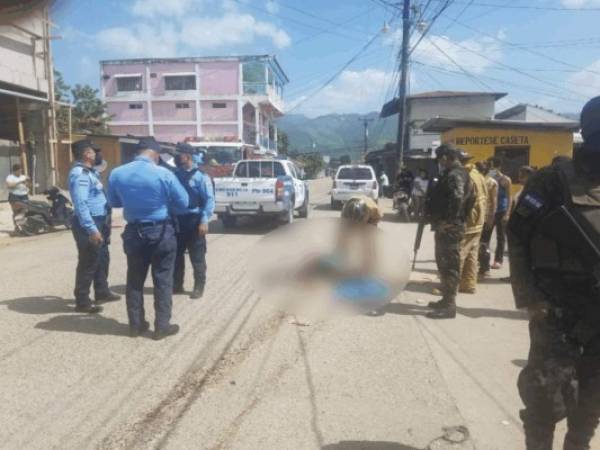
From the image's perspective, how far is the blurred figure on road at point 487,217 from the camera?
7.38 metres

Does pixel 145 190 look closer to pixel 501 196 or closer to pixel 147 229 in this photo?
pixel 147 229

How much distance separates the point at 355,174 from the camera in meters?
20.3

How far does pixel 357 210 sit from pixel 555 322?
1683 millimetres

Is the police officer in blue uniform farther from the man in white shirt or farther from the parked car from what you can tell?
the parked car

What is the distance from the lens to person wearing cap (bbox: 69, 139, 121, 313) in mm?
5355

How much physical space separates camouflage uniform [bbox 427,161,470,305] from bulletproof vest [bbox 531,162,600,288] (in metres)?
2.96

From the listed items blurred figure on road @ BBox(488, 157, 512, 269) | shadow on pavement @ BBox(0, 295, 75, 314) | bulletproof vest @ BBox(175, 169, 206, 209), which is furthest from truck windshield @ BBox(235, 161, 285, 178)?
shadow on pavement @ BBox(0, 295, 75, 314)

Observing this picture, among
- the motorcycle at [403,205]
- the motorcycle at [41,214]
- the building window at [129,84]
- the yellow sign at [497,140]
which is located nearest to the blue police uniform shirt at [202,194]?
the motorcycle at [41,214]

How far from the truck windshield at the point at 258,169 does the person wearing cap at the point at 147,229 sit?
931 centimetres

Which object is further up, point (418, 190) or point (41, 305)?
point (418, 190)

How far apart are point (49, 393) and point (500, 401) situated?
10.7ft

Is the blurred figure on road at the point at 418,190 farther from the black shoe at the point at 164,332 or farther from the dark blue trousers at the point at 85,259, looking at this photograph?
the black shoe at the point at 164,332

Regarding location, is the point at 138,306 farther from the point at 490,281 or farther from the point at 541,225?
the point at 490,281

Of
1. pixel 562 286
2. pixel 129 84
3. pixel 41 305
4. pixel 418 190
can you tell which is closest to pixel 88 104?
pixel 129 84
